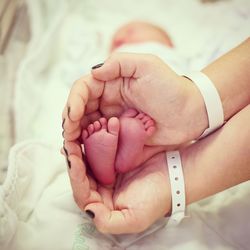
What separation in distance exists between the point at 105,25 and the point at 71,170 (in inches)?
30.2

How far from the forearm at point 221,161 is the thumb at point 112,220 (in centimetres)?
11

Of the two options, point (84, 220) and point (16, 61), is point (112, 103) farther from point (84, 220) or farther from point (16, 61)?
point (16, 61)

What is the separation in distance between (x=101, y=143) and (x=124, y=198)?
4.8 inches

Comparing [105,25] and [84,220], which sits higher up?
[105,25]

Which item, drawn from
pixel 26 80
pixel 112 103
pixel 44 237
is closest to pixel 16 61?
pixel 26 80

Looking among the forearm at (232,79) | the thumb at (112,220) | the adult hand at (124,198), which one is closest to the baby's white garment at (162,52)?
the forearm at (232,79)

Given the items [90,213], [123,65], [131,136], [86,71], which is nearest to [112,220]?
[90,213]

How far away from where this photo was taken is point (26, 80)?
1.01 m

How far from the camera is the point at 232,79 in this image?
0.77m

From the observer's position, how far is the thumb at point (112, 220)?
2.26 ft

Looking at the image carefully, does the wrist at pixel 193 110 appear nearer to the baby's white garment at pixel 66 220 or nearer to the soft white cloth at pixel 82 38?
the baby's white garment at pixel 66 220

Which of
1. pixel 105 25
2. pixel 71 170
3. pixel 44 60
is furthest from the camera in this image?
pixel 105 25

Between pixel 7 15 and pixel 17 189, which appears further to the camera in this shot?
pixel 7 15

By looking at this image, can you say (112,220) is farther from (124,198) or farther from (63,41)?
(63,41)
